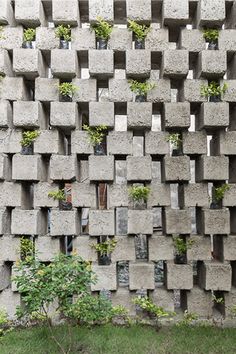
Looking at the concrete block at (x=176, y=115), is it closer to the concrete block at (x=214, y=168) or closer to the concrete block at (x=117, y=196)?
the concrete block at (x=214, y=168)

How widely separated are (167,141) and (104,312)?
6.25ft

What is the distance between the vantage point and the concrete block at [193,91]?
3.62 metres

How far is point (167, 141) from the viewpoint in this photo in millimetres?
3588

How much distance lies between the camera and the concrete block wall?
3.48 metres

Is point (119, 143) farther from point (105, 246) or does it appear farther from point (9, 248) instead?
point (9, 248)

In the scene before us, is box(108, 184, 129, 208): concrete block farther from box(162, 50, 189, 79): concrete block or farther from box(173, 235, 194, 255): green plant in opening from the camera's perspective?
box(162, 50, 189, 79): concrete block

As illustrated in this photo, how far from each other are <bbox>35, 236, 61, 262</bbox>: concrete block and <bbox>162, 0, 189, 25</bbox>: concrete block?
110 inches

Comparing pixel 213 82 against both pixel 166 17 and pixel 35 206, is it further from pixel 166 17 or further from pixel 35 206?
pixel 35 206

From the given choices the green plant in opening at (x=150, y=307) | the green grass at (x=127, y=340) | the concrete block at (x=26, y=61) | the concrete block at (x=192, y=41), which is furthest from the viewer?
the concrete block at (x=192, y=41)

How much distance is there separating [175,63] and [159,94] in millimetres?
392

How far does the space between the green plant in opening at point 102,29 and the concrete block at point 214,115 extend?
1.36m

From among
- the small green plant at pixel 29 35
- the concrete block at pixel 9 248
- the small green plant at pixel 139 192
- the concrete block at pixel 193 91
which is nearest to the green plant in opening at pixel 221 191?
the small green plant at pixel 139 192

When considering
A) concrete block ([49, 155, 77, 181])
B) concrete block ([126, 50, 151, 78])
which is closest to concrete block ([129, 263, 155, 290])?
concrete block ([49, 155, 77, 181])

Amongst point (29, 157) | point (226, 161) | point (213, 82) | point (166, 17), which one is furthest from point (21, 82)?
point (226, 161)
